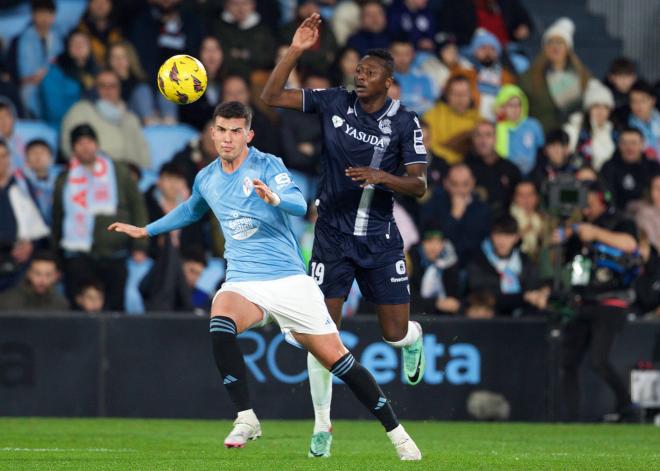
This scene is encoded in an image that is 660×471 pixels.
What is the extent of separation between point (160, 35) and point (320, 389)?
8.40 meters

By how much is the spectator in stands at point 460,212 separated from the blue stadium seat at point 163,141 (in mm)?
2906

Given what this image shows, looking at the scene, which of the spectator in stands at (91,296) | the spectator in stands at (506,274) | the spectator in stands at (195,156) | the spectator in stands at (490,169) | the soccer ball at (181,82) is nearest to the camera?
the soccer ball at (181,82)

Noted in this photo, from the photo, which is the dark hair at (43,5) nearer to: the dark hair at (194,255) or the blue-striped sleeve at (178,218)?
the dark hair at (194,255)

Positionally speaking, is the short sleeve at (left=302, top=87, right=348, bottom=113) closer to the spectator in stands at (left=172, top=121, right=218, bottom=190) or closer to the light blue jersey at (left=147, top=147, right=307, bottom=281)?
the light blue jersey at (left=147, top=147, right=307, bottom=281)

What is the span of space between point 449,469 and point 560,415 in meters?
6.73

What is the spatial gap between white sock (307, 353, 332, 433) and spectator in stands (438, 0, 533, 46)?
10.3 metres

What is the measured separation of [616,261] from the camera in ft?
49.1

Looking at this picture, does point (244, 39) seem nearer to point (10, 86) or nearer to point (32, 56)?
point (32, 56)

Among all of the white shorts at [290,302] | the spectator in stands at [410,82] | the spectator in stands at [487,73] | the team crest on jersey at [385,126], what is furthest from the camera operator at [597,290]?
the white shorts at [290,302]

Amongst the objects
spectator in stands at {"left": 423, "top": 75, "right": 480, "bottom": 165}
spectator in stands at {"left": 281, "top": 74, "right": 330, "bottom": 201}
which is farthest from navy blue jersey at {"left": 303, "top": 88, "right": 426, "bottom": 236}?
spectator in stands at {"left": 423, "top": 75, "right": 480, "bottom": 165}

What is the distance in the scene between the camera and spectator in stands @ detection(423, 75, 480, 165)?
17.5m

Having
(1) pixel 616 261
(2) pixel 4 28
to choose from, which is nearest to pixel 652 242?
(1) pixel 616 261

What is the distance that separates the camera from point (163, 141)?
16.9 m

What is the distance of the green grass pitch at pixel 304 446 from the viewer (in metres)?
9.20
